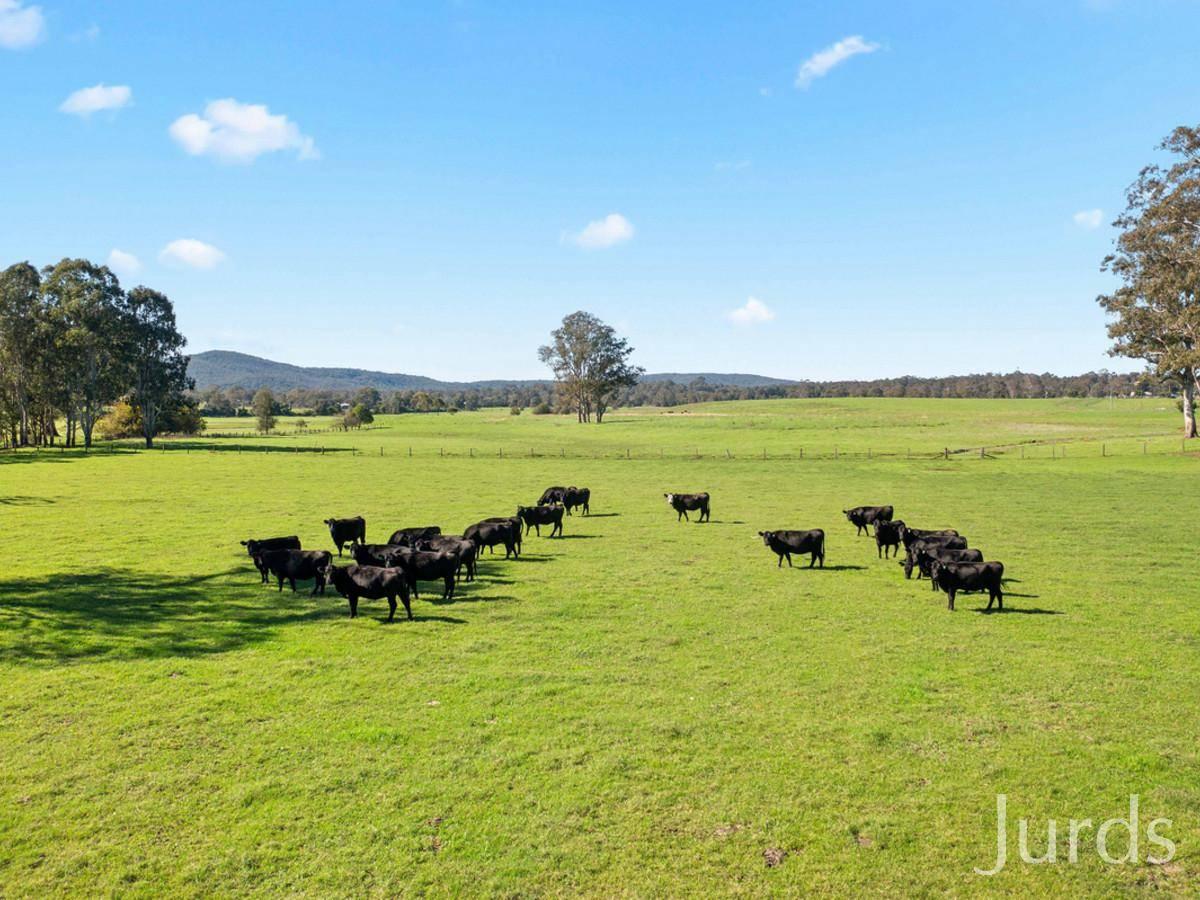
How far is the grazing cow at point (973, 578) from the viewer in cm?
1727

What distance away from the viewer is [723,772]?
9484 millimetres

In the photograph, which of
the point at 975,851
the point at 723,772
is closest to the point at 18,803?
the point at 723,772

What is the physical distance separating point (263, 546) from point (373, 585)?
24.3 ft

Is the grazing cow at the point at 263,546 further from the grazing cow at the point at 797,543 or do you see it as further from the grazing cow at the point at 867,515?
the grazing cow at the point at 867,515

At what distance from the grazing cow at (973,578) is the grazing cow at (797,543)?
4.27 meters

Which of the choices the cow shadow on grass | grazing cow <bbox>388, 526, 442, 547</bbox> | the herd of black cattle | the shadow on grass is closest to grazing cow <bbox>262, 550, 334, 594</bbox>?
the herd of black cattle

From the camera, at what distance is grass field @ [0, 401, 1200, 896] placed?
776 centimetres

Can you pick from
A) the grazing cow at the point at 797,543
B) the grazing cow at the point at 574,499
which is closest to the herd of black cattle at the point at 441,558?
the grazing cow at the point at 797,543

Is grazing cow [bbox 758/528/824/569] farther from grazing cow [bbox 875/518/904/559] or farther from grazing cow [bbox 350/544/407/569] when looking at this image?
grazing cow [bbox 350/544/407/569]

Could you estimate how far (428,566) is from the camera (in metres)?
18.7

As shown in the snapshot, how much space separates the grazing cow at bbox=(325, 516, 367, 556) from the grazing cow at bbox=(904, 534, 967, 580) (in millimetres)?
17660

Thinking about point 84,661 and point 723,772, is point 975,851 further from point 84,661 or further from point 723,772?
point 84,661

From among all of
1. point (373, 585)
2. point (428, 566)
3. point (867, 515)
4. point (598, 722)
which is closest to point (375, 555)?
point (428, 566)

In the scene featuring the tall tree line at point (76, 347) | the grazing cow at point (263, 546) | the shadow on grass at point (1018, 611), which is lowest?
the shadow on grass at point (1018, 611)
